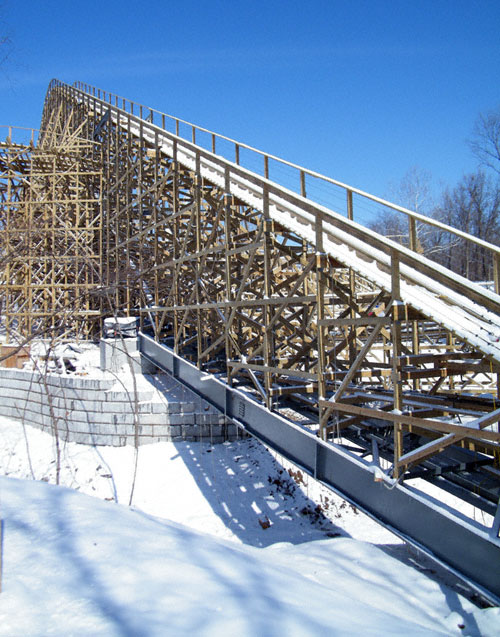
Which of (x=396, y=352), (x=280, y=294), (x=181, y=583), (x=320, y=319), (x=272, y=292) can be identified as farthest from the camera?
(x=280, y=294)

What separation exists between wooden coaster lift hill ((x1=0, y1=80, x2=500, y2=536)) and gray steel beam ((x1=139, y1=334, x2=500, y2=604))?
0.26m

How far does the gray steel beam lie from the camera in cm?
355

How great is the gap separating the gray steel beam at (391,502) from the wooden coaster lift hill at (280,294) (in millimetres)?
259

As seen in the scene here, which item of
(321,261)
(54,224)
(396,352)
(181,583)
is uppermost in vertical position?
(54,224)

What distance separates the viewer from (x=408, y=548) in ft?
19.1

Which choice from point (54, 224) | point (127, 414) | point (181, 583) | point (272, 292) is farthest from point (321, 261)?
point (54, 224)

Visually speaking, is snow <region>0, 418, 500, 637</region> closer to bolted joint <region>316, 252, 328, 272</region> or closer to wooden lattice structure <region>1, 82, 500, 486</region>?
wooden lattice structure <region>1, 82, 500, 486</region>

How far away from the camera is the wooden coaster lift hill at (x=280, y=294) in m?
4.62

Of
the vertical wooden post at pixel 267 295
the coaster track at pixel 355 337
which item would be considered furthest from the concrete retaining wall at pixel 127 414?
the vertical wooden post at pixel 267 295

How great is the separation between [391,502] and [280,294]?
5.23 m

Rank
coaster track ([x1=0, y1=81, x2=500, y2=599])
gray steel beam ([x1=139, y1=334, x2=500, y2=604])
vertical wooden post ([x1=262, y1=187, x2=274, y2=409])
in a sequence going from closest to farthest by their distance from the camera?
gray steel beam ([x1=139, y1=334, x2=500, y2=604]) < coaster track ([x1=0, y1=81, x2=500, y2=599]) < vertical wooden post ([x1=262, y1=187, x2=274, y2=409])

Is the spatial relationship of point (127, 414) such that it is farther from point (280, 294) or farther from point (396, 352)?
point (396, 352)

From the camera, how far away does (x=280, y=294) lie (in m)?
9.09

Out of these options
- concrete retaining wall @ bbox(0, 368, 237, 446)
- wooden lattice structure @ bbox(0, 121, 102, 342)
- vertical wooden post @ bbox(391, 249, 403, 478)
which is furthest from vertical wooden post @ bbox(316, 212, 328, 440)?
wooden lattice structure @ bbox(0, 121, 102, 342)
